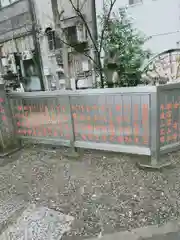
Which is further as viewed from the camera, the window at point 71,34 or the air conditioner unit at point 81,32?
the window at point 71,34

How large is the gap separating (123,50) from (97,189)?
193 inches

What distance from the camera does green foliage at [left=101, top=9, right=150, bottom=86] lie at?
5.88 meters

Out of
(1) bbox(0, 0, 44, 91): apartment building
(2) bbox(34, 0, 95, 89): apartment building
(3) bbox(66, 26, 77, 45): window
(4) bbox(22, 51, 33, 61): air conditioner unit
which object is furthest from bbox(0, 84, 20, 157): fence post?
(4) bbox(22, 51, 33, 61): air conditioner unit

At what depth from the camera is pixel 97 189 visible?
90.7 inches

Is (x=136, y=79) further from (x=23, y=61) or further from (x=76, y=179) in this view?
(x=23, y=61)

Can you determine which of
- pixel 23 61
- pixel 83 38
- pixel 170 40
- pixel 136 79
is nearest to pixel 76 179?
pixel 136 79

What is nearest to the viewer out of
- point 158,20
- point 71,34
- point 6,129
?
point 6,129

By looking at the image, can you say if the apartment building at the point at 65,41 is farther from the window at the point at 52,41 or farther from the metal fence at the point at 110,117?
the metal fence at the point at 110,117

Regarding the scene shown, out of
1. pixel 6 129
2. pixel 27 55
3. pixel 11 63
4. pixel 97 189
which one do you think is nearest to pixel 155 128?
pixel 97 189

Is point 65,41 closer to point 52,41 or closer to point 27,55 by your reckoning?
point 52,41

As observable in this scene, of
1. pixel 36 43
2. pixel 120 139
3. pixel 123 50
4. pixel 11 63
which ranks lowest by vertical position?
pixel 120 139

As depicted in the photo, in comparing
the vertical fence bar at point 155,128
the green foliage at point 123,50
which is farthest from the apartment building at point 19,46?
the vertical fence bar at point 155,128

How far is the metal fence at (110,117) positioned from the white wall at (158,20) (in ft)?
16.9

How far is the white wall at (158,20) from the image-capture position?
6.40m
